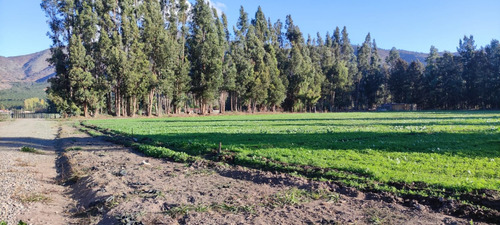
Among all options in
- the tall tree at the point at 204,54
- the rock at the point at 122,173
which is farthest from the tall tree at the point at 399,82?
the rock at the point at 122,173

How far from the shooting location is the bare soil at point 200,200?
6.71 metres

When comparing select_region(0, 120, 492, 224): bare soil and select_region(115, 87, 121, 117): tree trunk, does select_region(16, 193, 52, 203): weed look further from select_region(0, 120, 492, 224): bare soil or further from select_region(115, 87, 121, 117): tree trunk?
select_region(115, 87, 121, 117): tree trunk

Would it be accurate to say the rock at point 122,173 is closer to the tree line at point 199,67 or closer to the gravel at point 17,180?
the gravel at point 17,180

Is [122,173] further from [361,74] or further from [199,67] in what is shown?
[361,74]

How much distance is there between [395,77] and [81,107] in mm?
115140

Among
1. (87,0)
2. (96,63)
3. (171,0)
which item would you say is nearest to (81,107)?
(96,63)

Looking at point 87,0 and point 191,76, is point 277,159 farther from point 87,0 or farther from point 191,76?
point 87,0

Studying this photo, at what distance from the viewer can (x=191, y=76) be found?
72750 mm

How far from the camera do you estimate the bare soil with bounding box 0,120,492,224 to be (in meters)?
6.71

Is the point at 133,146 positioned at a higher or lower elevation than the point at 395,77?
lower

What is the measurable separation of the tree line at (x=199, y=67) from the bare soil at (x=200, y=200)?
2152 inches

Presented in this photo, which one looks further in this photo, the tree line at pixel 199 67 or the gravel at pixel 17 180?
the tree line at pixel 199 67

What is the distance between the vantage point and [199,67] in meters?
72.6

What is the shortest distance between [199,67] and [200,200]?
220 feet
